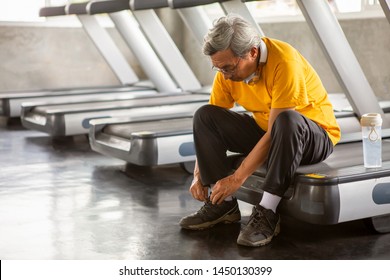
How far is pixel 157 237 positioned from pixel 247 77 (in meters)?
0.81

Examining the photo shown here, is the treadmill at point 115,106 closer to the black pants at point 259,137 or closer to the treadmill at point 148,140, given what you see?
the treadmill at point 148,140

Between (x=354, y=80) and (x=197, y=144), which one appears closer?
(x=197, y=144)

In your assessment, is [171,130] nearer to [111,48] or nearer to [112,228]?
[112,228]

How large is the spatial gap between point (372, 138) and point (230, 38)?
82 cm

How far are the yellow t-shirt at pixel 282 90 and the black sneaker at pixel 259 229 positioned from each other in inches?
16.9

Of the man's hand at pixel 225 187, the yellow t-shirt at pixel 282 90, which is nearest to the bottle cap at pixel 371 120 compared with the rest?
the yellow t-shirt at pixel 282 90

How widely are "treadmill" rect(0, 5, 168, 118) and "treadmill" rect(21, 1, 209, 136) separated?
0.31 meters

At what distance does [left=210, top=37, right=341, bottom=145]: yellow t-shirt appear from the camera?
8.91ft

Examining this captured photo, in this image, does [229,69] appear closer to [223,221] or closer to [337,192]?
[337,192]

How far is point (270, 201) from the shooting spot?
9.27ft

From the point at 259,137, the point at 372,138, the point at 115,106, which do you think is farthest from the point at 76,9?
the point at 372,138

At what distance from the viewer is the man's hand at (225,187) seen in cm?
278

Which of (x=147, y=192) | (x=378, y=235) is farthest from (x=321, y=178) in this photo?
(x=147, y=192)

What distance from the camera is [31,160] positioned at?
4.95 m
